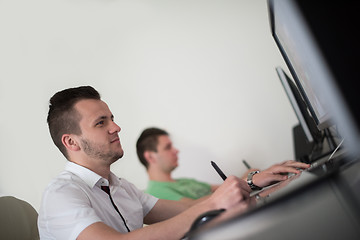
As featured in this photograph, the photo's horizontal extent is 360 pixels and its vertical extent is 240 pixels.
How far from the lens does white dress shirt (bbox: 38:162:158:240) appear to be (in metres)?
0.90

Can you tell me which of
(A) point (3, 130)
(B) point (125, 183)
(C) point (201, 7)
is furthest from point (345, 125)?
(C) point (201, 7)

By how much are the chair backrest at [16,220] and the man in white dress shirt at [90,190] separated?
8cm

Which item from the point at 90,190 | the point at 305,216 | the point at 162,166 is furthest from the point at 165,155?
the point at 305,216

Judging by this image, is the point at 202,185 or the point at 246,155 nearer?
the point at 202,185

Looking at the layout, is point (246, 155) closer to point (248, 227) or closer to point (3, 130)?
point (3, 130)

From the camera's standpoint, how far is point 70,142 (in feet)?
4.19

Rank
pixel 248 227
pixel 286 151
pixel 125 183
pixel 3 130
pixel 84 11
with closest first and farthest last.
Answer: pixel 248 227, pixel 125 183, pixel 3 130, pixel 84 11, pixel 286 151

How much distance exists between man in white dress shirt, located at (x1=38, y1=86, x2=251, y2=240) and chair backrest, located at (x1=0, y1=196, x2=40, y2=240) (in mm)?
76

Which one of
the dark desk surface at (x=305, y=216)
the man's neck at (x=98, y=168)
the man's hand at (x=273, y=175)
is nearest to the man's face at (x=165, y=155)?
the man's neck at (x=98, y=168)

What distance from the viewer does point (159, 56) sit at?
9.73ft

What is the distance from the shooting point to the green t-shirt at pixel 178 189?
2438 mm

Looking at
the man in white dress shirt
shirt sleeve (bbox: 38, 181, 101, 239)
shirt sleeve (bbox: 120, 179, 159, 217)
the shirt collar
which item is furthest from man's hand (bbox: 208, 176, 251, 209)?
shirt sleeve (bbox: 120, 179, 159, 217)

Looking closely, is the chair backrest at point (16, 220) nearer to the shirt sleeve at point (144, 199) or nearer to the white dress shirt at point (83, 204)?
the white dress shirt at point (83, 204)

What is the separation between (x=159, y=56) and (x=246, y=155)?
1115 millimetres
